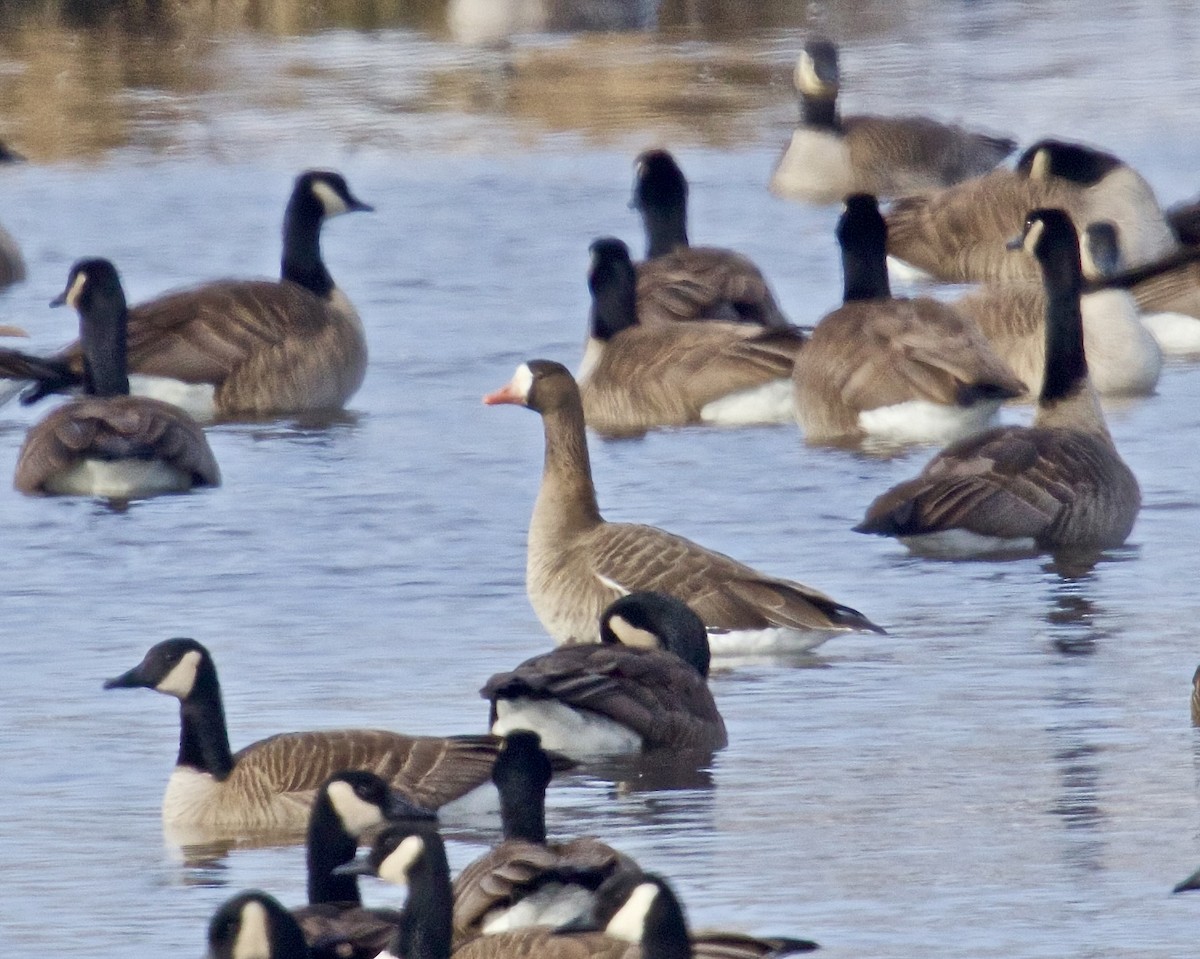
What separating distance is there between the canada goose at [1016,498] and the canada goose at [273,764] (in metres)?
3.81

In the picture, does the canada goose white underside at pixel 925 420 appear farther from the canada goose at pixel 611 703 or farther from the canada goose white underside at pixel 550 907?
the canada goose white underside at pixel 550 907

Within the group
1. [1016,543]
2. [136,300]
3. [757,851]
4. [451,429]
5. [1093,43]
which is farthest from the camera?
[1093,43]

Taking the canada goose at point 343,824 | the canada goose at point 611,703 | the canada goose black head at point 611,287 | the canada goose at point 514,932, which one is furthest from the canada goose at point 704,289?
the canada goose at point 514,932

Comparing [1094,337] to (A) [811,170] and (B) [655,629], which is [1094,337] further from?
(A) [811,170]

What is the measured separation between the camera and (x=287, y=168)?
80.9ft

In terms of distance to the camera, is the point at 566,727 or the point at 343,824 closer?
the point at 343,824

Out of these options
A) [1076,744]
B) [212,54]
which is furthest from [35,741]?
[212,54]

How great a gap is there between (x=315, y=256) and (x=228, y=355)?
1.20 meters

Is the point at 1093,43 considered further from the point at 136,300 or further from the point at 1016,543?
the point at 1016,543

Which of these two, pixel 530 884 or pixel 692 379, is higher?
pixel 530 884

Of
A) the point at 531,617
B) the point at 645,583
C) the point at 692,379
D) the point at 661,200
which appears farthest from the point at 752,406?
the point at 645,583

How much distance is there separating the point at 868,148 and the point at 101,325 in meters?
10.7

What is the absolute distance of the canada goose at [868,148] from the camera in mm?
23328

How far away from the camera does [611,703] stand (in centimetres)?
866
